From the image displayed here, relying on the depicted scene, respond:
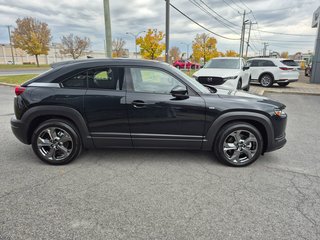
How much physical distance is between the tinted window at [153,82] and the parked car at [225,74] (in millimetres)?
4987

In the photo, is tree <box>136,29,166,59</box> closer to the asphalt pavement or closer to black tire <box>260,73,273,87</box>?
black tire <box>260,73,273,87</box>

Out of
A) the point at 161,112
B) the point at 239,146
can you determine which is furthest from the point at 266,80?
the point at 161,112

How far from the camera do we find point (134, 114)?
3.30 meters

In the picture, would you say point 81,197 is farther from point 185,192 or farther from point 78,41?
point 78,41

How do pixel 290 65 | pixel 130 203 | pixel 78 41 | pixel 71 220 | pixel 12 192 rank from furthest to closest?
pixel 78 41 < pixel 290 65 < pixel 12 192 < pixel 130 203 < pixel 71 220

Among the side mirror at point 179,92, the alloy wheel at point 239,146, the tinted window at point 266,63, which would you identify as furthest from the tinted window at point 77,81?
the tinted window at point 266,63

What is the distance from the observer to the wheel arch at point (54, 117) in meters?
3.28

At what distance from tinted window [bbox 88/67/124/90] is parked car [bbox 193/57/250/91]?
5.41 metres

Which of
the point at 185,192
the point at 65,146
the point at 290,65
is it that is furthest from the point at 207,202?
the point at 290,65

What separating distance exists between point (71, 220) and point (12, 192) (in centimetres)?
106

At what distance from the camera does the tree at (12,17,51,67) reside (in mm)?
40500

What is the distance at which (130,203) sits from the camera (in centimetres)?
253

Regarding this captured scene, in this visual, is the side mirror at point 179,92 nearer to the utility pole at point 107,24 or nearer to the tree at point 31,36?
the utility pole at point 107,24

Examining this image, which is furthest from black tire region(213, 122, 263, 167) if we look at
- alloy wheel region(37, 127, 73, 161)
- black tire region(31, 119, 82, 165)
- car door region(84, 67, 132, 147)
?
alloy wheel region(37, 127, 73, 161)
